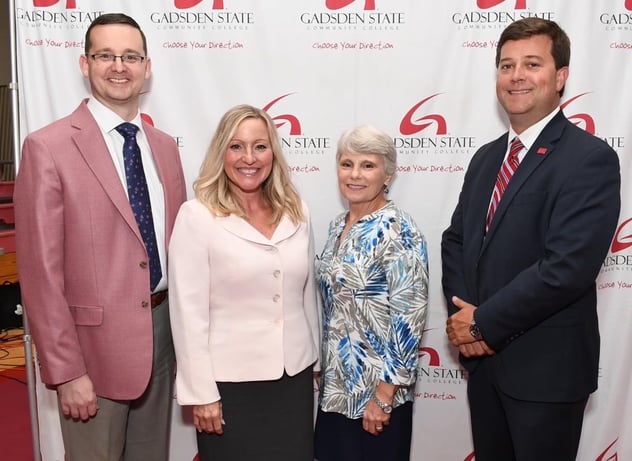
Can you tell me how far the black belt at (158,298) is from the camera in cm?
213

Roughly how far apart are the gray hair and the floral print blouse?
188mm

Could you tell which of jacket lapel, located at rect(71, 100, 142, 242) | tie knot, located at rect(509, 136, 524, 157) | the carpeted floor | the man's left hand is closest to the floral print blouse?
the man's left hand

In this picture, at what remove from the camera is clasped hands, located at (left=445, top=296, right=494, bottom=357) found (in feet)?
6.48

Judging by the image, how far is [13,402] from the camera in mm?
3832

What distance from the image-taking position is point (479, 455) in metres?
2.21

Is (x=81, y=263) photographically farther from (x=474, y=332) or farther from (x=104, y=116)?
(x=474, y=332)

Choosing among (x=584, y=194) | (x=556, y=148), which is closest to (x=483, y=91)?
(x=556, y=148)

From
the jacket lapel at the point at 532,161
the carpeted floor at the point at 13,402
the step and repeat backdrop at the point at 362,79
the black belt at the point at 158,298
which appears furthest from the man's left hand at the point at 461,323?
the carpeted floor at the point at 13,402

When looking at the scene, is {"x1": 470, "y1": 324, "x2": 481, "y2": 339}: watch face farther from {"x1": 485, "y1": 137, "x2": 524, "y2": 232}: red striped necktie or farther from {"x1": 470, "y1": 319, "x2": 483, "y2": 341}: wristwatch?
{"x1": 485, "y1": 137, "x2": 524, "y2": 232}: red striped necktie

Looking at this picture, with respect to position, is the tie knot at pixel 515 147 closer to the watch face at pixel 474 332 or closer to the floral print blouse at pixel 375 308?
the floral print blouse at pixel 375 308

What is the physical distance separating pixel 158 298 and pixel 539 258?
135 centimetres

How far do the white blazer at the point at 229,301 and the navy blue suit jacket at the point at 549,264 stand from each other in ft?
2.17

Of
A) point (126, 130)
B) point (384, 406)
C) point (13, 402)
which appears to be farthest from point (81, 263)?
point (13, 402)

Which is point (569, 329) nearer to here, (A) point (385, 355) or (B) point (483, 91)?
(A) point (385, 355)
